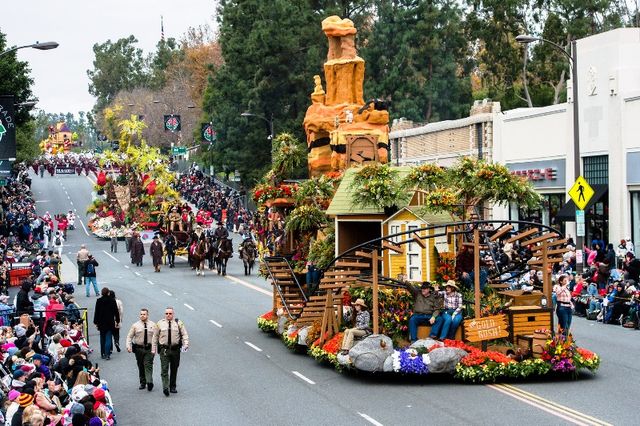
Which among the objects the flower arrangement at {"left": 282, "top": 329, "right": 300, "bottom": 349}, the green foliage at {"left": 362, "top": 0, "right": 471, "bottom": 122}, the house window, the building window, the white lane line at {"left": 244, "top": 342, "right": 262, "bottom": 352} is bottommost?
the white lane line at {"left": 244, "top": 342, "right": 262, "bottom": 352}

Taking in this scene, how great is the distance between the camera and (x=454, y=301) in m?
21.4

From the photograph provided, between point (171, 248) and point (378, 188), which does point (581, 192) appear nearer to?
point (378, 188)

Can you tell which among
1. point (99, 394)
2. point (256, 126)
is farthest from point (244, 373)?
point (256, 126)

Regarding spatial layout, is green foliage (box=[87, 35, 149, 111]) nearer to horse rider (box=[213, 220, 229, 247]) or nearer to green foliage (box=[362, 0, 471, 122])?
green foliage (box=[362, 0, 471, 122])

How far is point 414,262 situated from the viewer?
23562 millimetres

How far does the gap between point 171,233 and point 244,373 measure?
30.9 metres

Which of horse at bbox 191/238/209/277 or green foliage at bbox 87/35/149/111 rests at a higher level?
green foliage at bbox 87/35/149/111

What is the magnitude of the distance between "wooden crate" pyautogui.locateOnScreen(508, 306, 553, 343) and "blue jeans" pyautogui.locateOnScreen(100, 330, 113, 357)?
29.2ft

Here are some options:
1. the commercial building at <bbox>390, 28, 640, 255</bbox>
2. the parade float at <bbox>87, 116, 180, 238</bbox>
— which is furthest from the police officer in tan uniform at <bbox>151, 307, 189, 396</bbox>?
the parade float at <bbox>87, 116, 180, 238</bbox>

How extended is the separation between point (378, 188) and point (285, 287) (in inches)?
190

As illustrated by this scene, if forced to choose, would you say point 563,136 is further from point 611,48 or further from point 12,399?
point 12,399

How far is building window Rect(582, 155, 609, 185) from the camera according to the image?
4178 cm

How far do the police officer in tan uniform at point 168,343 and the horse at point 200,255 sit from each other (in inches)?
1006

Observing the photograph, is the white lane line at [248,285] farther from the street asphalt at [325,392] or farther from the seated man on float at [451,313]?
the seated man on float at [451,313]
